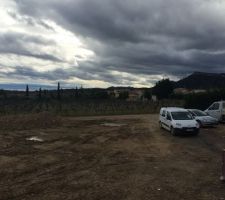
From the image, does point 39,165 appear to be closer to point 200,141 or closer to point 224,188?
point 224,188

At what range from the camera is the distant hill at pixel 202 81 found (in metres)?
111

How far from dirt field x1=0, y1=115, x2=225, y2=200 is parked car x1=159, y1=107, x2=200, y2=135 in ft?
3.31

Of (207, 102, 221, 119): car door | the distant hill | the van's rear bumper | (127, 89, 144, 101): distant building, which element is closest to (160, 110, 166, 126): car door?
the van's rear bumper

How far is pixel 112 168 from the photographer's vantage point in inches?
585

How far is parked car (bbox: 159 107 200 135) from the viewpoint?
25672mm

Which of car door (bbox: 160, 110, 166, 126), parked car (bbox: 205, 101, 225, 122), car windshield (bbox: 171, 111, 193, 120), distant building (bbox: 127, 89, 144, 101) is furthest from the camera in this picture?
distant building (bbox: 127, 89, 144, 101)

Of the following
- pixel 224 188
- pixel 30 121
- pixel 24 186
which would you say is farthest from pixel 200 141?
pixel 30 121

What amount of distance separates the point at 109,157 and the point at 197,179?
5.45 m

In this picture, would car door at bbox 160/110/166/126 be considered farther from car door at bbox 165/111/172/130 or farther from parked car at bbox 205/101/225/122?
parked car at bbox 205/101/225/122

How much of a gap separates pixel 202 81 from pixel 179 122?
9545cm

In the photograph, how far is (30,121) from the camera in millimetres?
35938

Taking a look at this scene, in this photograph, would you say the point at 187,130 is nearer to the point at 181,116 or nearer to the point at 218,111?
the point at 181,116

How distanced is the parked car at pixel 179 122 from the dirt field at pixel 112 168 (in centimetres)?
101

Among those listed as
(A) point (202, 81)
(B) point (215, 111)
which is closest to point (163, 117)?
(B) point (215, 111)
